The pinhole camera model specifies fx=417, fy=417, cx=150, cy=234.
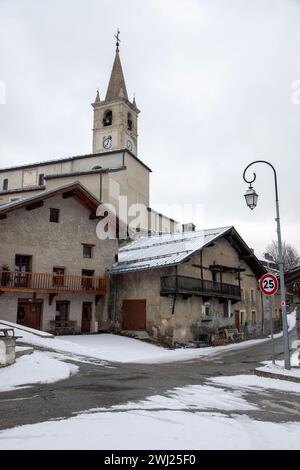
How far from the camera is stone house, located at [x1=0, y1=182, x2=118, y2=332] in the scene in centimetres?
2358

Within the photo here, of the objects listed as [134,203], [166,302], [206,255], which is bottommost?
[166,302]

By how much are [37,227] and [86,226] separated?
374 cm

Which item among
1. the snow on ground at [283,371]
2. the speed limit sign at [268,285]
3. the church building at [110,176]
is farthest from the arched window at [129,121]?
the snow on ground at [283,371]

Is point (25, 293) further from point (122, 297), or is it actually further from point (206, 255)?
point (206, 255)

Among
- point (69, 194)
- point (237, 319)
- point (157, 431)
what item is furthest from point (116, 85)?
point (157, 431)

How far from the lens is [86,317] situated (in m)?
27.2

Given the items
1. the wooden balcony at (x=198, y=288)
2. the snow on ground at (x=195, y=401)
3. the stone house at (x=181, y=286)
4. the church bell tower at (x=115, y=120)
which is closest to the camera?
the snow on ground at (x=195, y=401)

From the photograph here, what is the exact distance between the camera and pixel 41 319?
2452 cm

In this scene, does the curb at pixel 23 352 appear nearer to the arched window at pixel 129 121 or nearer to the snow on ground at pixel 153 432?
the snow on ground at pixel 153 432

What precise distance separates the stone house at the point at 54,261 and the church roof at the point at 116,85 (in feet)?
117

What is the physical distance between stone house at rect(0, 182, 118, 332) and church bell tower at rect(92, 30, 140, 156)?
3087 cm

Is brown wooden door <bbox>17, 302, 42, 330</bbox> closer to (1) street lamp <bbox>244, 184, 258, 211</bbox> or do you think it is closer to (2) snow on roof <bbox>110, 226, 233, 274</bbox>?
(2) snow on roof <bbox>110, 226, 233, 274</bbox>

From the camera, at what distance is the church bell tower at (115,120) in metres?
57.2
